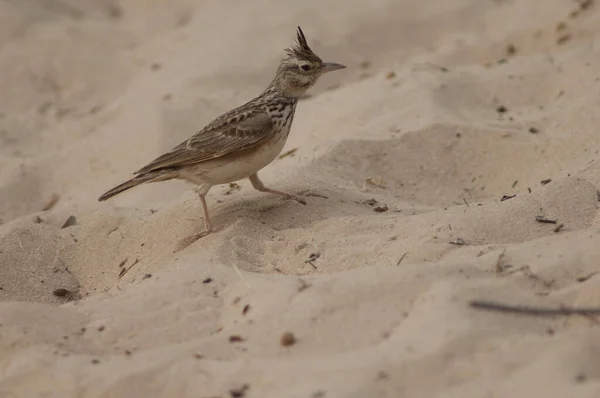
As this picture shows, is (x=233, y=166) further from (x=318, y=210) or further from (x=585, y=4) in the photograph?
(x=585, y=4)

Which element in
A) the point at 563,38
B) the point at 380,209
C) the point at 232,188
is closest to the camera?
the point at 380,209

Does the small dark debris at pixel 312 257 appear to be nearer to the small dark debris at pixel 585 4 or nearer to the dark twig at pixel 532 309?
the dark twig at pixel 532 309

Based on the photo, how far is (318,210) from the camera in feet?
20.6

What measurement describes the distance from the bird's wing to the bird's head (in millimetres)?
431

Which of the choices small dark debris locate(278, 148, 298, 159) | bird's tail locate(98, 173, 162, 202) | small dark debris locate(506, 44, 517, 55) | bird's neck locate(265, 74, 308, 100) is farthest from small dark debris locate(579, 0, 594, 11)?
bird's tail locate(98, 173, 162, 202)

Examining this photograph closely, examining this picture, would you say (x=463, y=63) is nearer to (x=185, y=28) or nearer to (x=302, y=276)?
(x=185, y=28)

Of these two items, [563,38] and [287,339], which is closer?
[287,339]

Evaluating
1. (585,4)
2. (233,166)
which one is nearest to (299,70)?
(233,166)

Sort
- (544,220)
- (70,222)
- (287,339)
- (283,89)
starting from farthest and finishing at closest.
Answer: (70,222) → (283,89) → (544,220) → (287,339)

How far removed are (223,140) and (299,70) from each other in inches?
34.5

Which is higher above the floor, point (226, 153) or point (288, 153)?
point (226, 153)

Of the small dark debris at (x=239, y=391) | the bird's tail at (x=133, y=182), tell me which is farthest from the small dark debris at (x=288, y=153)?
the small dark debris at (x=239, y=391)

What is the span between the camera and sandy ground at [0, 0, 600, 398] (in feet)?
14.0

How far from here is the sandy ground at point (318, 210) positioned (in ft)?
14.0
